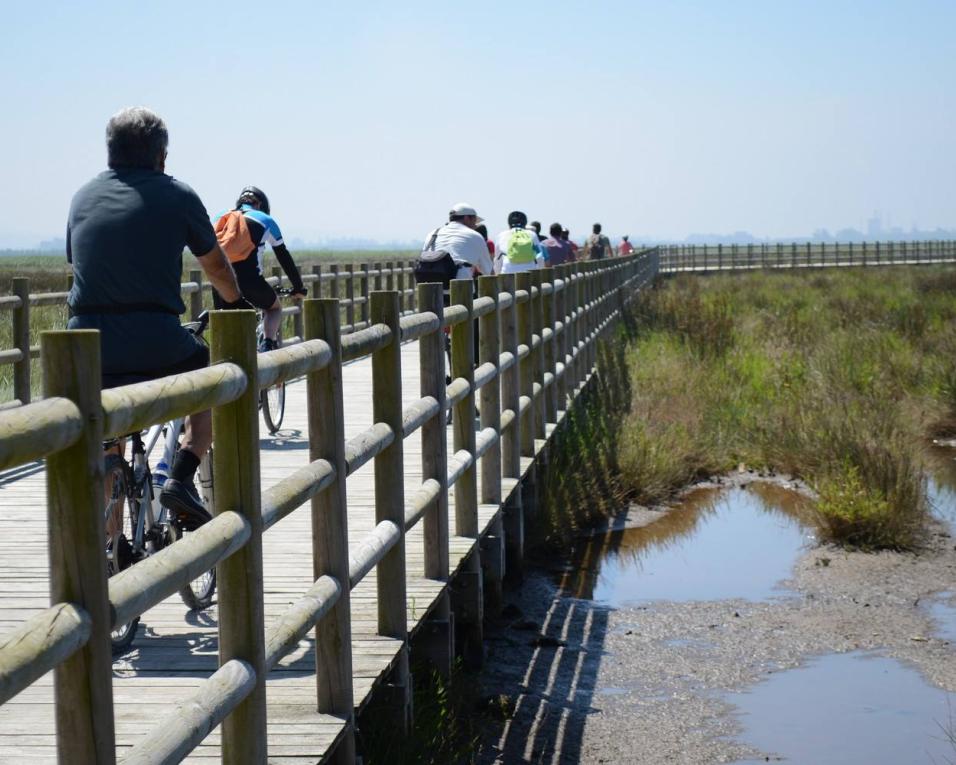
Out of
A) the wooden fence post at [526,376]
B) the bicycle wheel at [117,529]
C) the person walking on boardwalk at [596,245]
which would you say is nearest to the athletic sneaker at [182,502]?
the bicycle wheel at [117,529]

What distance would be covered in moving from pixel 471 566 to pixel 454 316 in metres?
1.24

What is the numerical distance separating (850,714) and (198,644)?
3269mm

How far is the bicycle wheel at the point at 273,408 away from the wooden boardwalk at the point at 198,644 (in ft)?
6.13

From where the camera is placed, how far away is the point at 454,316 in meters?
7.34

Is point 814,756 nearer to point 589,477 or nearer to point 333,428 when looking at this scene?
point 333,428

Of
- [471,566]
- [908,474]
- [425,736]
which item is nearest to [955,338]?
[908,474]

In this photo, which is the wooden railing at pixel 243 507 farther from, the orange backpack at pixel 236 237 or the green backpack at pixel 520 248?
the green backpack at pixel 520 248

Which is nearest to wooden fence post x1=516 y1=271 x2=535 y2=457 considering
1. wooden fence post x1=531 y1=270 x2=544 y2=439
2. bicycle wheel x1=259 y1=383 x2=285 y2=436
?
wooden fence post x1=531 y1=270 x2=544 y2=439

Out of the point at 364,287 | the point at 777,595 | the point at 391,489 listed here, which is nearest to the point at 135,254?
the point at 391,489

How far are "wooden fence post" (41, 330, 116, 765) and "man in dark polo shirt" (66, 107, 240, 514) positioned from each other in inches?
108

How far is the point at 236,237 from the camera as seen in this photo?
10.2 m

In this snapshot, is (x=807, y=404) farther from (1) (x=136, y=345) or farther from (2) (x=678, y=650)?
(1) (x=136, y=345)

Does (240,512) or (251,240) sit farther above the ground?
(251,240)

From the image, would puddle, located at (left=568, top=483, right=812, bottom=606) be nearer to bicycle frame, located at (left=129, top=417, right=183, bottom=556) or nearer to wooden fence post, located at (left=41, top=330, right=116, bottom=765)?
bicycle frame, located at (left=129, top=417, right=183, bottom=556)
